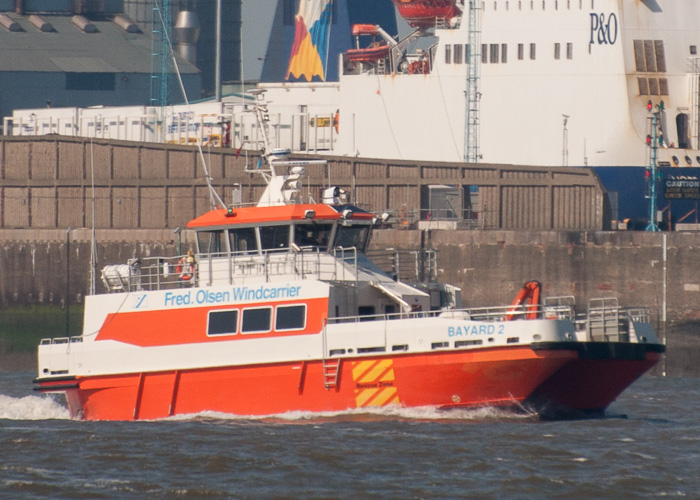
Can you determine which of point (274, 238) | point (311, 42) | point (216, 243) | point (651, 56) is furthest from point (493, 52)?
point (311, 42)

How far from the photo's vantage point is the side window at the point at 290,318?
21.9 metres

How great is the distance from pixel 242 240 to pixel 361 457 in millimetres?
6252

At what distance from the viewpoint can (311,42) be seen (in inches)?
2547

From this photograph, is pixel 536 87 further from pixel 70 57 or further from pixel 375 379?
pixel 70 57

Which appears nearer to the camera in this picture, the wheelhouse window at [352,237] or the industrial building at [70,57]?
the wheelhouse window at [352,237]

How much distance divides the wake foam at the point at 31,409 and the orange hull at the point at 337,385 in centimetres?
206

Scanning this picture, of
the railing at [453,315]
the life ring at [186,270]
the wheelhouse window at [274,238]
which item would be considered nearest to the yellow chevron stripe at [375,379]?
the railing at [453,315]

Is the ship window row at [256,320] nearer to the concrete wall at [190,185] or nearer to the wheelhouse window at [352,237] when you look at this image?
the wheelhouse window at [352,237]

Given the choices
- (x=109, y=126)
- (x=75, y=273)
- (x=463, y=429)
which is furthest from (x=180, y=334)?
(x=109, y=126)

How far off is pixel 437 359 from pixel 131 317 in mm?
6254

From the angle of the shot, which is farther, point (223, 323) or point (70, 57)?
point (70, 57)

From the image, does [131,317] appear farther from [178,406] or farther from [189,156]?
[189,156]

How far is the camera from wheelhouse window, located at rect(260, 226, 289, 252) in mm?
23094

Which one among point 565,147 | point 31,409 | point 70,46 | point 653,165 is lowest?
point 31,409
